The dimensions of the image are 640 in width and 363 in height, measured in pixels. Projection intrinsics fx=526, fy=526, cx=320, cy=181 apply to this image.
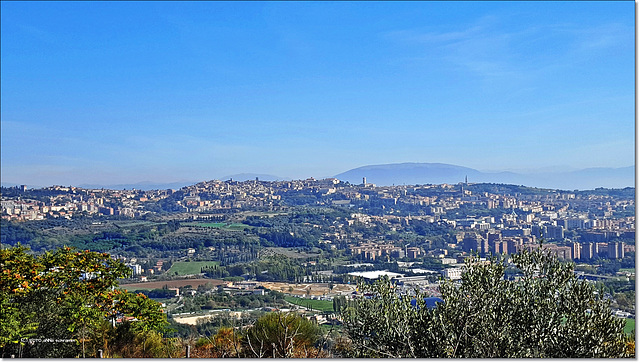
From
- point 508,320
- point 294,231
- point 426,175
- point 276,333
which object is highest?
point 426,175

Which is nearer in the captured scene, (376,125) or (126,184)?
(376,125)

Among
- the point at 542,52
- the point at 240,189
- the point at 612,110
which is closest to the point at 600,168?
the point at 612,110

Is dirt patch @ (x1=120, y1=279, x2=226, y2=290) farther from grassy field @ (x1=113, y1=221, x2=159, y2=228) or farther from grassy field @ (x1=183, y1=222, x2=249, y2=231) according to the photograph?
grassy field @ (x1=113, y1=221, x2=159, y2=228)

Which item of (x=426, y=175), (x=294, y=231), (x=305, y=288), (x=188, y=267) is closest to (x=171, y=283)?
(x=188, y=267)

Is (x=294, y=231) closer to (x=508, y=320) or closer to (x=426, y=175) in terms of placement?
(x=426, y=175)

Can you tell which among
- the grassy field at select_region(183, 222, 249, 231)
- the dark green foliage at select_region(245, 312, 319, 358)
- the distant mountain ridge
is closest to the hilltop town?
the grassy field at select_region(183, 222, 249, 231)

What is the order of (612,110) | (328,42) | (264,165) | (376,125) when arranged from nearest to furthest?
1. (328,42)
2. (612,110)
3. (376,125)
4. (264,165)

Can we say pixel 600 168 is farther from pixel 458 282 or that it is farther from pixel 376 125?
pixel 458 282

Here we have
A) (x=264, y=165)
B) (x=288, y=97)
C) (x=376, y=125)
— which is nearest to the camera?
(x=288, y=97)
